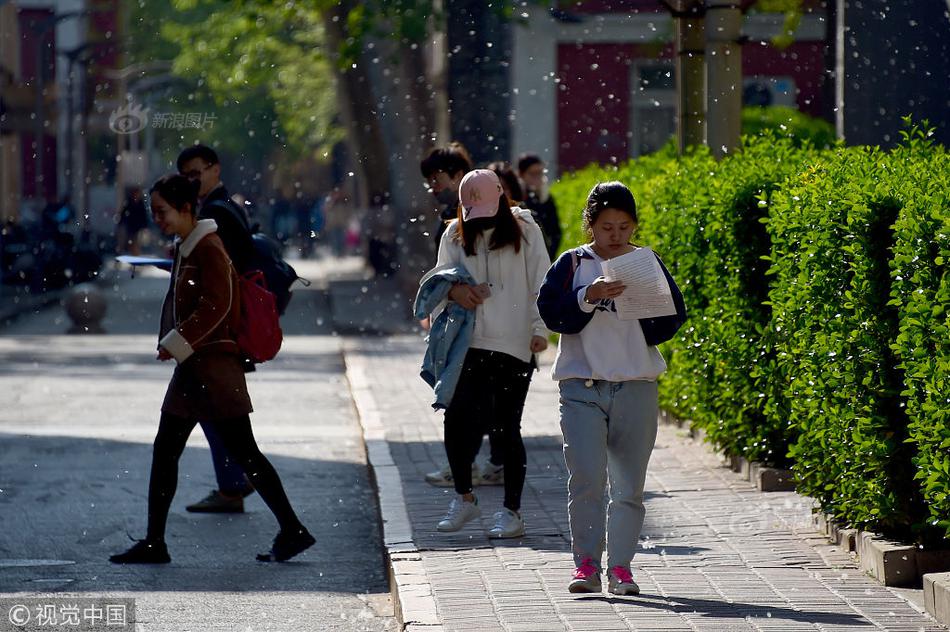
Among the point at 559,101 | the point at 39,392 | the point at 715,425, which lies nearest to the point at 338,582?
the point at 715,425

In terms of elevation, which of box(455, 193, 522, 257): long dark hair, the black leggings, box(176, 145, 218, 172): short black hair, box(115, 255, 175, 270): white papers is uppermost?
box(176, 145, 218, 172): short black hair

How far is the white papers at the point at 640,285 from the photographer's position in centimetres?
693

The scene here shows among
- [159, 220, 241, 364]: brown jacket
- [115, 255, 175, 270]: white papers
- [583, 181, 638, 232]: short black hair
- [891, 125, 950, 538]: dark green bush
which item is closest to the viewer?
[891, 125, 950, 538]: dark green bush

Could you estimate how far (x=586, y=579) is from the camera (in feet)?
23.3

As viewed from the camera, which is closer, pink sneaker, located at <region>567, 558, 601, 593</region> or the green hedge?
the green hedge

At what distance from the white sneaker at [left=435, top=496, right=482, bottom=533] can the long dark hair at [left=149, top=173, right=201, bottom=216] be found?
1.82 m

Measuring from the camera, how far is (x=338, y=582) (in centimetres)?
826

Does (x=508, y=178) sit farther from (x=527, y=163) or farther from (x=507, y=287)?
(x=527, y=163)

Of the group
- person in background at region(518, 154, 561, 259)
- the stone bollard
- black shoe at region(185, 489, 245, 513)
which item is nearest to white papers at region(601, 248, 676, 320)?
black shoe at region(185, 489, 245, 513)

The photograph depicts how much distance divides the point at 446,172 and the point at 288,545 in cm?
216

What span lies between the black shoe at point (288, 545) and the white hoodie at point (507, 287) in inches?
46.1

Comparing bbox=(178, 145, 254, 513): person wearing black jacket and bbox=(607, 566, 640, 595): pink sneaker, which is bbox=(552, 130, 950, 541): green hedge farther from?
bbox=(178, 145, 254, 513): person wearing black jacket

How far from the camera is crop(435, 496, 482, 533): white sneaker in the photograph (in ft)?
28.4

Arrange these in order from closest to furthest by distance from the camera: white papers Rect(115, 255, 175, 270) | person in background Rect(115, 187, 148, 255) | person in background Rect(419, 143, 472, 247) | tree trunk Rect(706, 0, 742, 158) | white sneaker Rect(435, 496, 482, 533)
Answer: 1. white sneaker Rect(435, 496, 482, 533)
2. white papers Rect(115, 255, 175, 270)
3. person in background Rect(419, 143, 472, 247)
4. tree trunk Rect(706, 0, 742, 158)
5. person in background Rect(115, 187, 148, 255)
